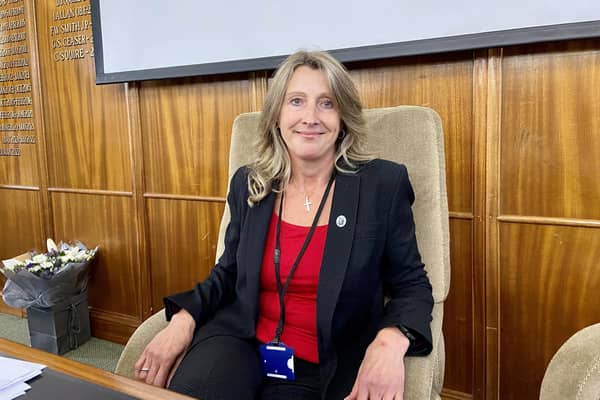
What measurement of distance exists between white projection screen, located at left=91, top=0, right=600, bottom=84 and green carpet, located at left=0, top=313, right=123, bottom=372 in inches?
55.2

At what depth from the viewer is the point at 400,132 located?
1.44 m

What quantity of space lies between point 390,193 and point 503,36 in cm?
71

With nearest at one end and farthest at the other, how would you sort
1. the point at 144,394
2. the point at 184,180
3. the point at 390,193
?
the point at 144,394, the point at 390,193, the point at 184,180

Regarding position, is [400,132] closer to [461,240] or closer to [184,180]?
[461,240]

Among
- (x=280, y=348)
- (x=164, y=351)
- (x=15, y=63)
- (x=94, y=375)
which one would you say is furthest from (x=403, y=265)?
(x=15, y=63)

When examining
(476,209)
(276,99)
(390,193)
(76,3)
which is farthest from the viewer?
(76,3)

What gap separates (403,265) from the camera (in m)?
1.26

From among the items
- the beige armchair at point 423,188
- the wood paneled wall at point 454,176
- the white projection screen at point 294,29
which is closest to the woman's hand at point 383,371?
the beige armchair at point 423,188

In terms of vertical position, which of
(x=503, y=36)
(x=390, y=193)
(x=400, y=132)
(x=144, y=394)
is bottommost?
(x=144, y=394)

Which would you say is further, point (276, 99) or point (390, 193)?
point (276, 99)

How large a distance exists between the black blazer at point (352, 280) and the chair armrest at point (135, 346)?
0.17 ft

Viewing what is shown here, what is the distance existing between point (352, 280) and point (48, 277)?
1821 millimetres

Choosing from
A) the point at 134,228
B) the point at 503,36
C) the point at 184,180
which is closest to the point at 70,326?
the point at 134,228

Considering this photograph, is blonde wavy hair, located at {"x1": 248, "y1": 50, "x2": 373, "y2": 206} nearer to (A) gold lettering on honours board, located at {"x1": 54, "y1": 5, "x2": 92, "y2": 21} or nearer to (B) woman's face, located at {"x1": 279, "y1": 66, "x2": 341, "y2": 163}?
(B) woman's face, located at {"x1": 279, "y1": 66, "x2": 341, "y2": 163}
